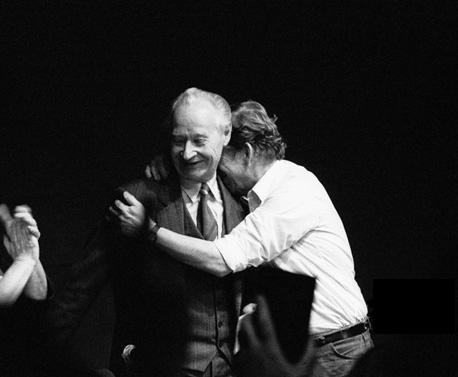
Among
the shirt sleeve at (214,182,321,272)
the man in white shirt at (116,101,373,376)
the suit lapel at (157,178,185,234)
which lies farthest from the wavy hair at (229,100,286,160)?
the suit lapel at (157,178,185,234)

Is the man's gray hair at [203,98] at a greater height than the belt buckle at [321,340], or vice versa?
the man's gray hair at [203,98]

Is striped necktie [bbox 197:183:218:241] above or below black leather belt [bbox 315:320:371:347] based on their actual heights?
above

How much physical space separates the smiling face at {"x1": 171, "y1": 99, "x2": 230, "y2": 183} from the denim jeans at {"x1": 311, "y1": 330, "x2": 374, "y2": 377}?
80 cm

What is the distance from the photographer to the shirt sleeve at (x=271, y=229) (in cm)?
294

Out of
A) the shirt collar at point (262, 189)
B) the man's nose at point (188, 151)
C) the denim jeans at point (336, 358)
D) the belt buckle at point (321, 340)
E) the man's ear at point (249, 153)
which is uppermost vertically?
the man's nose at point (188, 151)

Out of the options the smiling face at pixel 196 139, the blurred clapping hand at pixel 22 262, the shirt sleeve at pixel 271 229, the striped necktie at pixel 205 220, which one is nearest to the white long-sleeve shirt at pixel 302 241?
the shirt sleeve at pixel 271 229

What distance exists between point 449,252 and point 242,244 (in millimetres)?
1743

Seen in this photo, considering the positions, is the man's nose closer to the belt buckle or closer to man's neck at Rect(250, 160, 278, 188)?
man's neck at Rect(250, 160, 278, 188)

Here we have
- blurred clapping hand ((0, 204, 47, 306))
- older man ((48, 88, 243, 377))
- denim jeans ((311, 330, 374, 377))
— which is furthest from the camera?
denim jeans ((311, 330, 374, 377))

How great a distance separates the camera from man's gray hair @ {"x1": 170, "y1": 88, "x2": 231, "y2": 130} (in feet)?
9.86

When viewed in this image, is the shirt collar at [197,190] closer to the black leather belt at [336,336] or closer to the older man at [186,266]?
the older man at [186,266]

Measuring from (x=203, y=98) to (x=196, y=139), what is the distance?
0.16 meters

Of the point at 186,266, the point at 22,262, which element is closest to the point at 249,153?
the point at 186,266

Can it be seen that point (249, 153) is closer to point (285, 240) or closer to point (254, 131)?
point (254, 131)
